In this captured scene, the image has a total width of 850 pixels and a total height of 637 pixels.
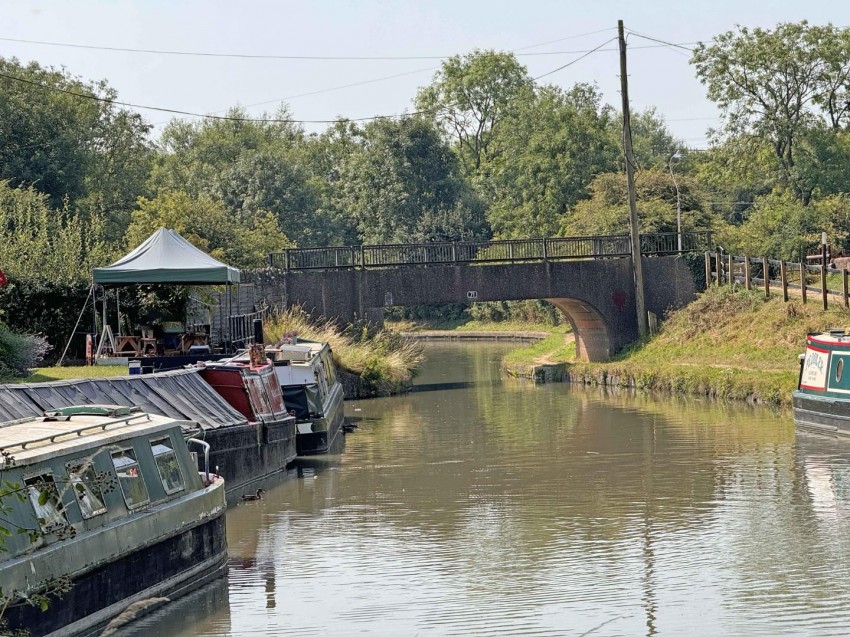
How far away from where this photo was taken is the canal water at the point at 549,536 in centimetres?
1250

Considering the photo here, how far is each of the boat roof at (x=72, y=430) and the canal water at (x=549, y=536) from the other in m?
1.65

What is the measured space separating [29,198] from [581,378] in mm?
15805

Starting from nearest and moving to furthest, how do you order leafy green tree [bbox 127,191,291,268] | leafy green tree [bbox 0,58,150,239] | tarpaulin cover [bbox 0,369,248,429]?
tarpaulin cover [bbox 0,369,248,429] < leafy green tree [bbox 127,191,291,268] < leafy green tree [bbox 0,58,150,239]

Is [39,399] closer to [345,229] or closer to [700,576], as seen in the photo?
[700,576]

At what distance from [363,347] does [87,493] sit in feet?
77.3

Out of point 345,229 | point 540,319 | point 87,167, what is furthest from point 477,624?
point 345,229

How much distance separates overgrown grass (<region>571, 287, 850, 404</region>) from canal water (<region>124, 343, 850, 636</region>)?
3072mm

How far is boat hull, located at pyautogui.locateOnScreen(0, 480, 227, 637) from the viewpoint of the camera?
1073 cm

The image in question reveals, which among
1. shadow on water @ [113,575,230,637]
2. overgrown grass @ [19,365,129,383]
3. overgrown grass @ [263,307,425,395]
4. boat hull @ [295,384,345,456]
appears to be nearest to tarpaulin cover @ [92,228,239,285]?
overgrown grass @ [19,365,129,383]

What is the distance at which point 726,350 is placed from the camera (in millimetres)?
33719

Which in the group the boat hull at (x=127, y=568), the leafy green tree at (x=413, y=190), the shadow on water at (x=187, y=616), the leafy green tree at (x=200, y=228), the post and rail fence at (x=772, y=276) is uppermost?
the leafy green tree at (x=413, y=190)

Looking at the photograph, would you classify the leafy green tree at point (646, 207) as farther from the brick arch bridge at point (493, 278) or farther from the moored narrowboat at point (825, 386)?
the moored narrowboat at point (825, 386)

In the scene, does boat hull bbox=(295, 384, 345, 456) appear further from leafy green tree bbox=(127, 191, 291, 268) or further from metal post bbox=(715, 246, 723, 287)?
metal post bbox=(715, 246, 723, 287)

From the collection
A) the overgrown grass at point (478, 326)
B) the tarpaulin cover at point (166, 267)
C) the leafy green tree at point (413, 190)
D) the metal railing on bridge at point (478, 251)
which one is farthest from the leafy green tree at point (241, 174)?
the tarpaulin cover at point (166, 267)
